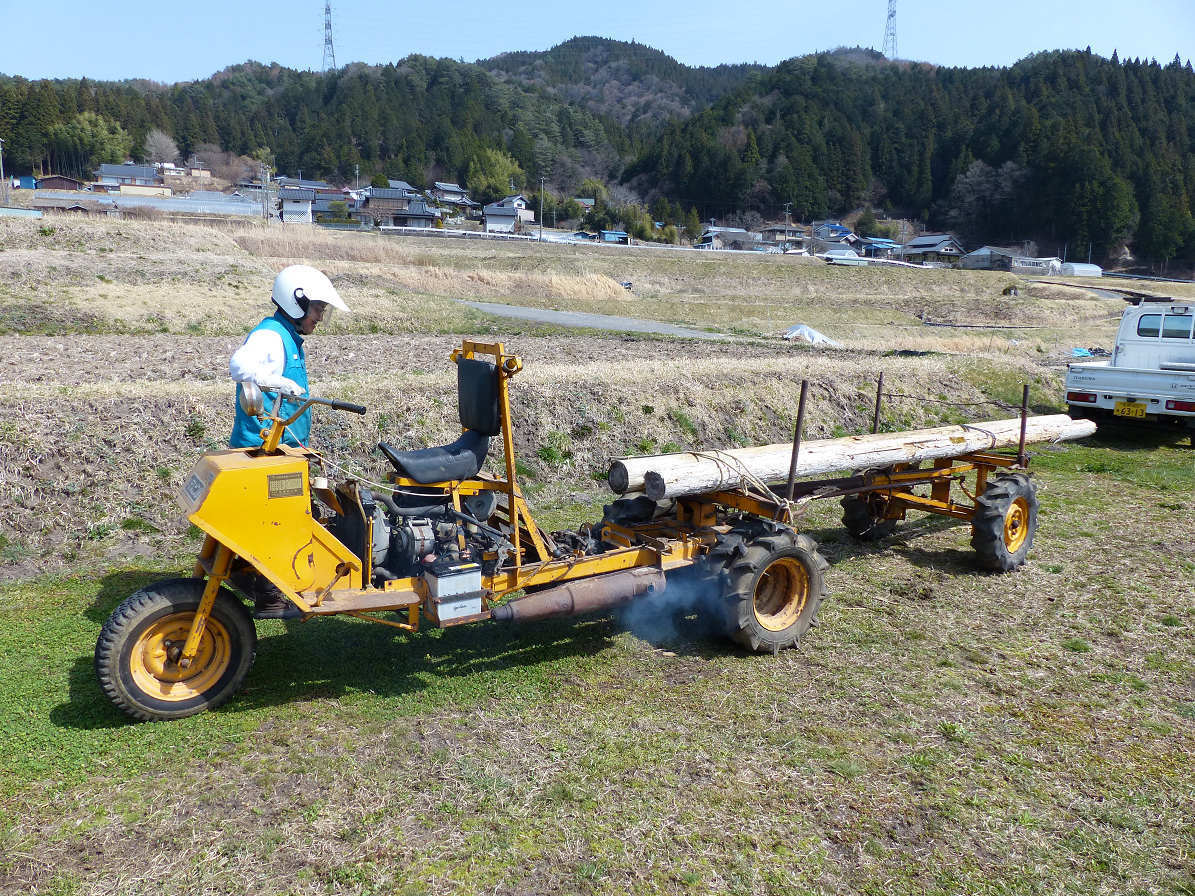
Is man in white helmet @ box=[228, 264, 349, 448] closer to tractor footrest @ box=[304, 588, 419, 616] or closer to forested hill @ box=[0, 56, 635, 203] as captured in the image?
tractor footrest @ box=[304, 588, 419, 616]

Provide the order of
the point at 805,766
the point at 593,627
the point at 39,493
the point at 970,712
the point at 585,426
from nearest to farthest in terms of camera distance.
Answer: the point at 805,766, the point at 970,712, the point at 593,627, the point at 39,493, the point at 585,426

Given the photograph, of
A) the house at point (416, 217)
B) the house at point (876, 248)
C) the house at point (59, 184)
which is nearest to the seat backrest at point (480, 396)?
the house at point (416, 217)

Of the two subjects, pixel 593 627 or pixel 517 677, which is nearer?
pixel 517 677

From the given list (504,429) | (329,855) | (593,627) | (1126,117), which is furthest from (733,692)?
(1126,117)

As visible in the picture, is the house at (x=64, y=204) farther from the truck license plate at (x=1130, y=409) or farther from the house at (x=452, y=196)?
the truck license plate at (x=1130, y=409)

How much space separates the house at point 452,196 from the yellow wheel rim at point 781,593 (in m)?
121

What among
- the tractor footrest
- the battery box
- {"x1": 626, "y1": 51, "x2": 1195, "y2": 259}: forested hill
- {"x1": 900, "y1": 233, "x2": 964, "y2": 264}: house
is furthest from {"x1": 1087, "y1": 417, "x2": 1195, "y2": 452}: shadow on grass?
{"x1": 626, "y1": 51, "x2": 1195, "y2": 259}: forested hill

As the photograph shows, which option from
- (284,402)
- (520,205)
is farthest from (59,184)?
(284,402)

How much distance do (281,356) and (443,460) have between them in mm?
1202

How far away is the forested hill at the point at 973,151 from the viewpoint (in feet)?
350

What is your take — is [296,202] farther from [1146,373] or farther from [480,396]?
[480,396]

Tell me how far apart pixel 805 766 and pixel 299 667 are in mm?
3314

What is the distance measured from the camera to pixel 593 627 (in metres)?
6.59

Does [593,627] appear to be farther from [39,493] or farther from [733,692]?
[39,493]
